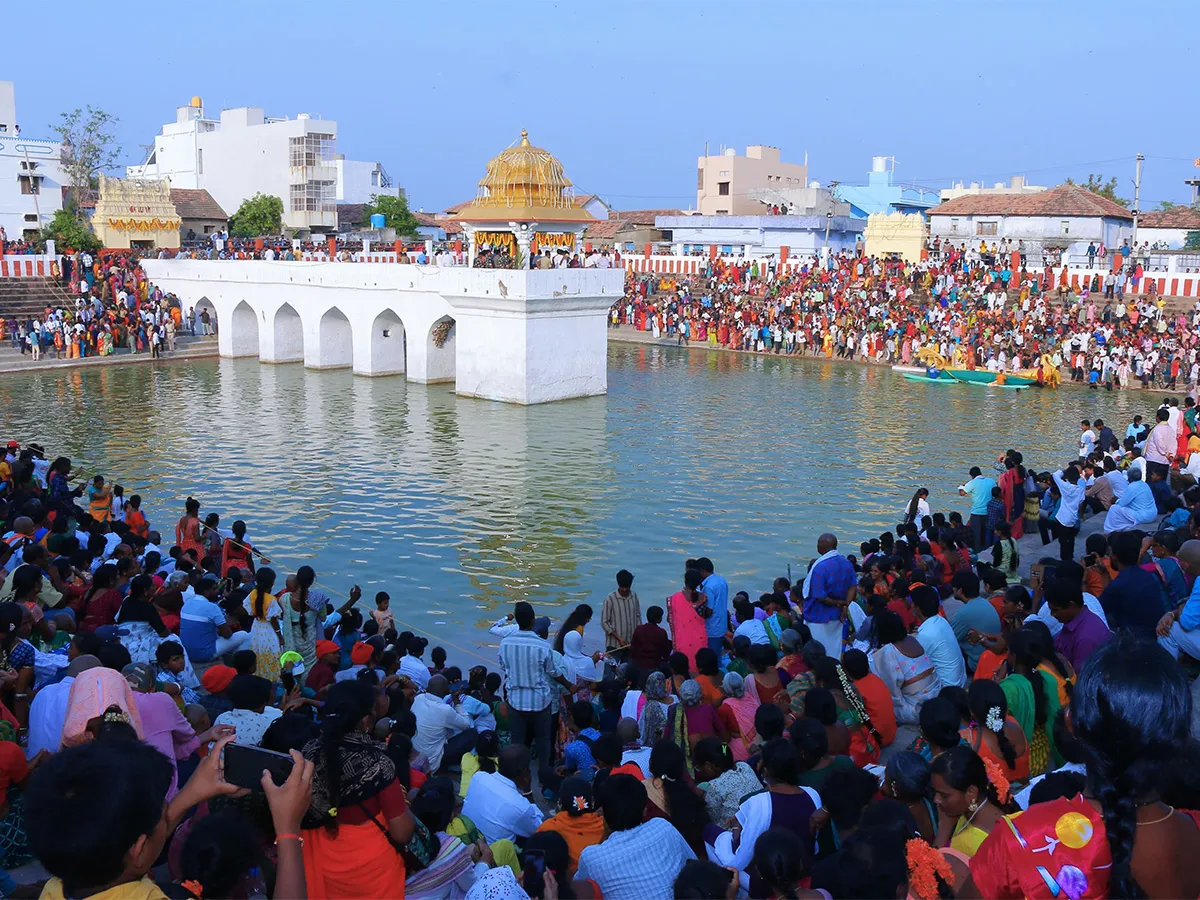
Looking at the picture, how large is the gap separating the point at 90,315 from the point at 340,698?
29.1m

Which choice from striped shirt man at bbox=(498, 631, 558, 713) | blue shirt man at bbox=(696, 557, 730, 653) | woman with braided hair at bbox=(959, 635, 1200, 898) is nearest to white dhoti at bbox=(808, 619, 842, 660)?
blue shirt man at bbox=(696, 557, 730, 653)

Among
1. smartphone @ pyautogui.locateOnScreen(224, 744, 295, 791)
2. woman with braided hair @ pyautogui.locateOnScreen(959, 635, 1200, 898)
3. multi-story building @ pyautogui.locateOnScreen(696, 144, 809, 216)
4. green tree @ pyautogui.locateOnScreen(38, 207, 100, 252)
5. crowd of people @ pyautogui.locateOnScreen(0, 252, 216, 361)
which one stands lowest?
smartphone @ pyautogui.locateOnScreen(224, 744, 295, 791)

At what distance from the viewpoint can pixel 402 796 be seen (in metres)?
3.71

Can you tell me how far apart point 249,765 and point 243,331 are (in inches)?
1157

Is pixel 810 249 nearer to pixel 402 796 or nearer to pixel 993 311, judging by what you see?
pixel 993 311

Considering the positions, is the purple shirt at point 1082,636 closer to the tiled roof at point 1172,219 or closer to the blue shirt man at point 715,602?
the blue shirt man at point 715,602

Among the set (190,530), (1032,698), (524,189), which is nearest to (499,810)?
(1032,698)

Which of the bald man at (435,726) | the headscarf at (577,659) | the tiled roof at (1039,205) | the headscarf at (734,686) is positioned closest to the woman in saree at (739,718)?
the headscarf at (734,686)

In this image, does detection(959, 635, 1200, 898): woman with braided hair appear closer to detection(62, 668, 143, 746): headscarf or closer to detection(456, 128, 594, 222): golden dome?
detection(62, 668, 143, 746): headscarf

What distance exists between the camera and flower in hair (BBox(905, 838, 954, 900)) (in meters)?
3.36

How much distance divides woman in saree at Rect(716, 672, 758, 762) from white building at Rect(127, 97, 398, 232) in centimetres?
4761

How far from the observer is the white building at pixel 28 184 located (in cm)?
4062

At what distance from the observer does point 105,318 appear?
2948 cm

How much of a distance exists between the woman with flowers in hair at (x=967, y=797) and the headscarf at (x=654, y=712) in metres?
2.00
